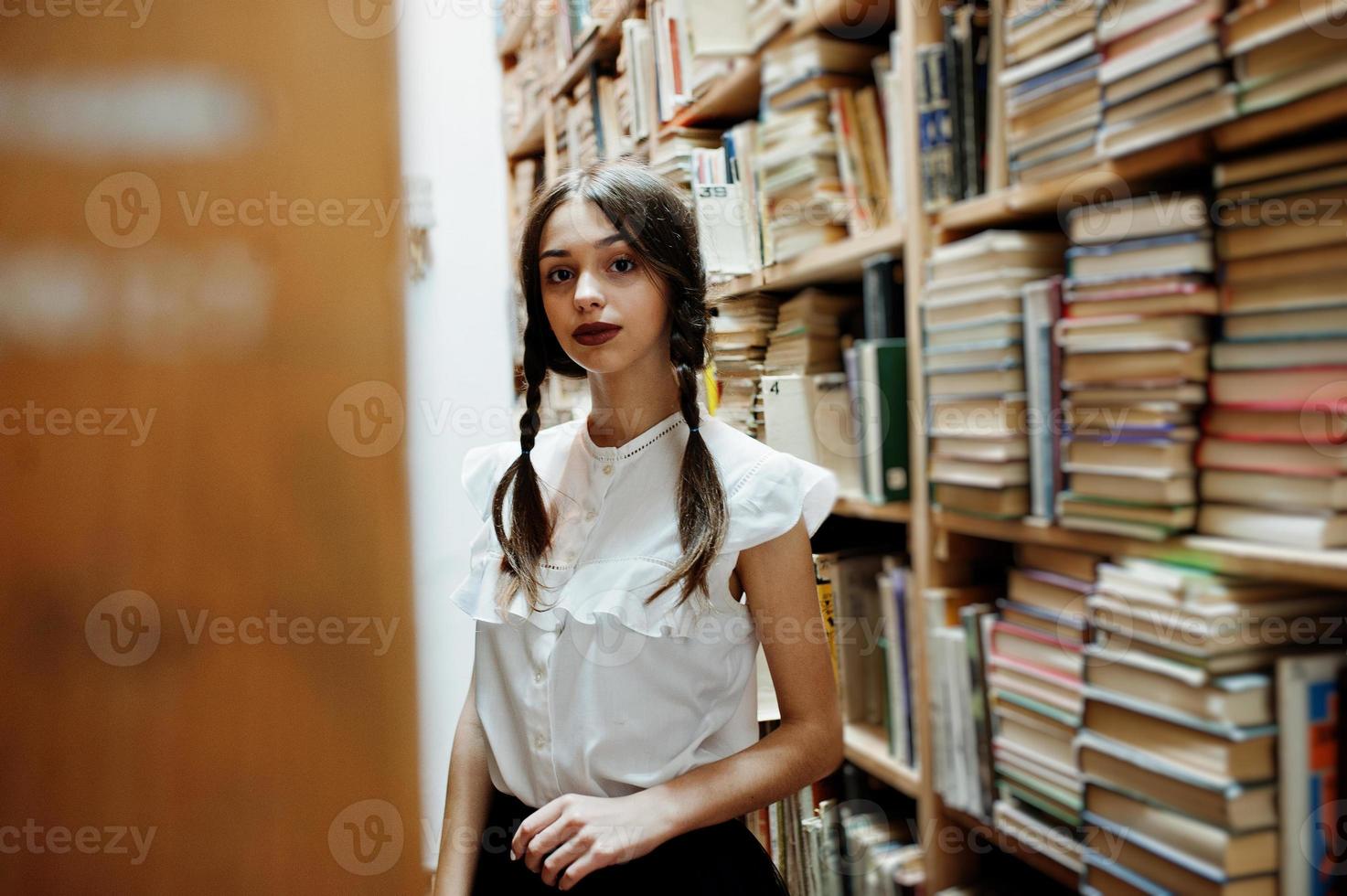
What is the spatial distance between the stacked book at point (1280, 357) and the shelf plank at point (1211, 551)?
18 mm

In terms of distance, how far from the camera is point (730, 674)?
0.91m

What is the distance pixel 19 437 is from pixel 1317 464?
1568 millimetres

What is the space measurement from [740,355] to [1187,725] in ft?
2.37

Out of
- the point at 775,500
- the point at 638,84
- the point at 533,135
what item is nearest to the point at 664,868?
the point at 775,500

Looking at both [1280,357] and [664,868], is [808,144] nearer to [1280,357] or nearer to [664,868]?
[1280,357]

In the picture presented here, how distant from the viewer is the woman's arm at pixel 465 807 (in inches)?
38.3

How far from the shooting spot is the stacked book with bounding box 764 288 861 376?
134 centimetres

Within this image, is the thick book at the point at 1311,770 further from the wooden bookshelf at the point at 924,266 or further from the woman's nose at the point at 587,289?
the woman's nose at the point at 587,289

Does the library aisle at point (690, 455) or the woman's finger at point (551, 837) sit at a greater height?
the library aisle at point (690, 455)

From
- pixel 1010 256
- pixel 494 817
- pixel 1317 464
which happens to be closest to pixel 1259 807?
pixel 1317 464

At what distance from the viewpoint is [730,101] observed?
57.2 inches
